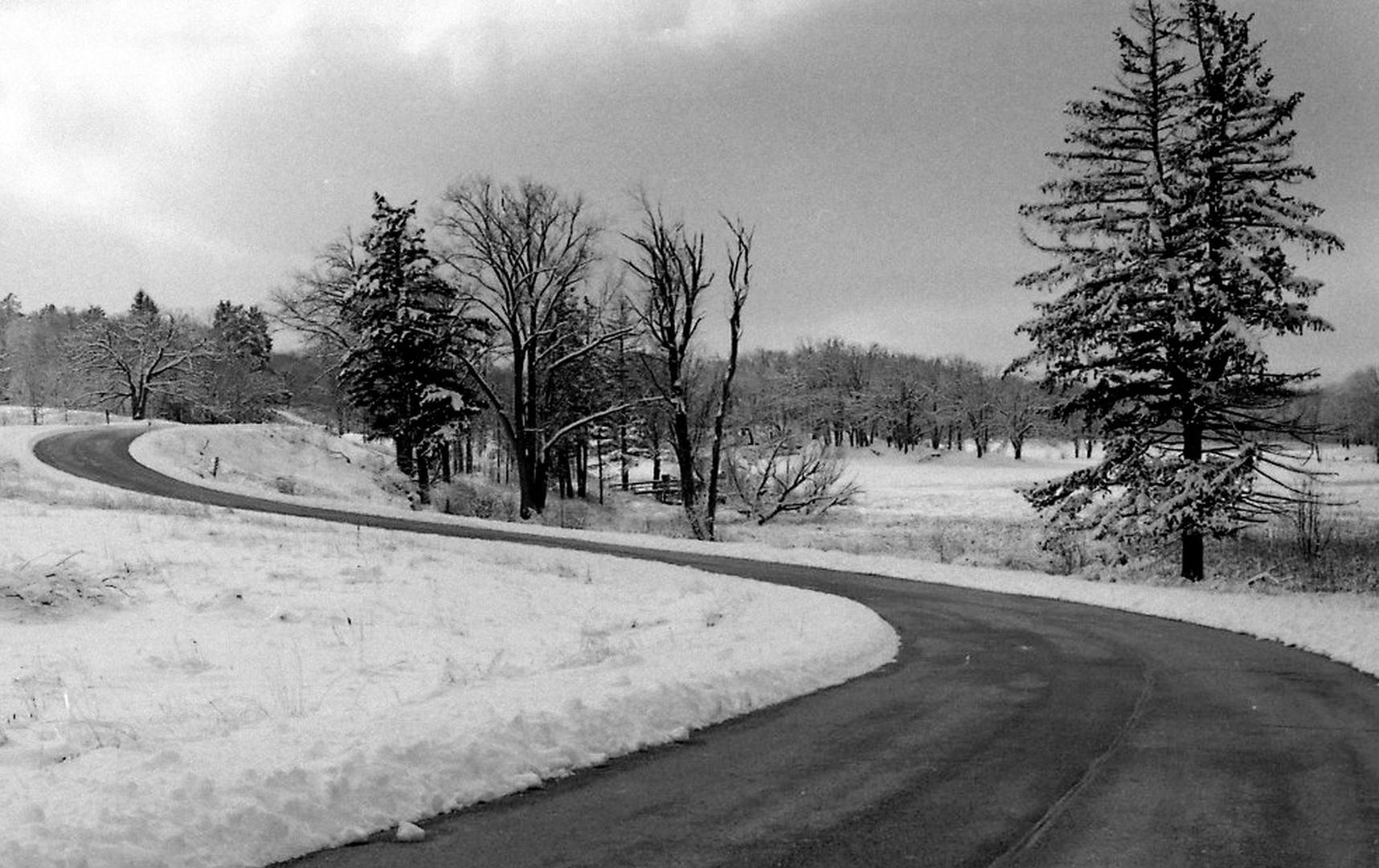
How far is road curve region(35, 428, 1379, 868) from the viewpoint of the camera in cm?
463

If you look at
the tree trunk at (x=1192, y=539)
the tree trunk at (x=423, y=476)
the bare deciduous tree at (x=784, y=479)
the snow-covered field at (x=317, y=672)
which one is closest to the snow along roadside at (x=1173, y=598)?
the tree trunk at (x=1192, y=539)

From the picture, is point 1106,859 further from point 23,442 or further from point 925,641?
point 23,442

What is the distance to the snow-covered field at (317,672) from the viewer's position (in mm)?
4855

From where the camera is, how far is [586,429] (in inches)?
2148

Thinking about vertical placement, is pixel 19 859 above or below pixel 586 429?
below

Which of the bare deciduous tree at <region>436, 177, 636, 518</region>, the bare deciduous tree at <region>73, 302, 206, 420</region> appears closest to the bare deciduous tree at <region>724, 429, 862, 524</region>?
the bare deciduous tree at <region>436, 177, 636, 518</region>

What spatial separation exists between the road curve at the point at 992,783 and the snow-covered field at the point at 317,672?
42 cm

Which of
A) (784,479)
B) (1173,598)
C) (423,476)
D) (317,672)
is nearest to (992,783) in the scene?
(317,672)

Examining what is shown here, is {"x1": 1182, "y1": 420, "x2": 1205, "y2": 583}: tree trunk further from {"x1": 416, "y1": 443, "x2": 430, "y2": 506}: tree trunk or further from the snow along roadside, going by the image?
{"x1": 416, "y1": 443, "x2": 430, "y2": 506}: tree trunk

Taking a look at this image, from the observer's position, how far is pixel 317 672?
31.4 feet

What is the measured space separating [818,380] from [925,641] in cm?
10957

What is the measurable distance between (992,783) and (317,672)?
7.00 meters

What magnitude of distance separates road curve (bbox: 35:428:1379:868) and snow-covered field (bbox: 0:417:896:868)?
16.4 inches

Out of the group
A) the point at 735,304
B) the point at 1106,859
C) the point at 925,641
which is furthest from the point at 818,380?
the point at 1106,859
